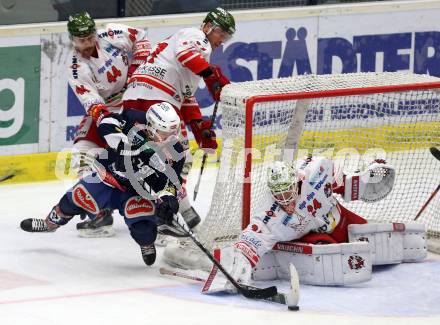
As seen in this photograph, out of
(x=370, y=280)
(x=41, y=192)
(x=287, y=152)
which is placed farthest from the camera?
(x=41, y=192)

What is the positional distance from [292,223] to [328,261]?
0.23m

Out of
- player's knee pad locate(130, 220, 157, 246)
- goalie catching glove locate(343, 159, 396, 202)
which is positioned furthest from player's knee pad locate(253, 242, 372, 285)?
player's knee pad locate(130, 220, 157, 246)

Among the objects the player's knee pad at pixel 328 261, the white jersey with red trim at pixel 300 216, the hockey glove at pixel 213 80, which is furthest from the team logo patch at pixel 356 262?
the hockey glove at pixel 213 80

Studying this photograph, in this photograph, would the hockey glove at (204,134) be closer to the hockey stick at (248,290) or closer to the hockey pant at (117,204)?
the hockey pant at (117,204)

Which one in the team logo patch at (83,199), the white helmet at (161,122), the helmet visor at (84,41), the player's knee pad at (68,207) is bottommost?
the player's knee pad at (68,207)

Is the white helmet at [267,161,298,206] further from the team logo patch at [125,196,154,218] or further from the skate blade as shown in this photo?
the skate blade

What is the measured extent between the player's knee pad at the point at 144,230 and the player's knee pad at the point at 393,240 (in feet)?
2.92

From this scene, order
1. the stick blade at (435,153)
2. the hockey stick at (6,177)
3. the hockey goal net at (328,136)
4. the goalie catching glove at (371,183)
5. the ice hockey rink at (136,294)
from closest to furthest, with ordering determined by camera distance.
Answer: the ice hockey rink at (136,294) → the hockey goal net at (328,136) → the goalie catching glove at (371,183) → the stick blade at (435,153) → the hockey stick at (6,177)

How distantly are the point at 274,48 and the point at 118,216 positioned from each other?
178cm

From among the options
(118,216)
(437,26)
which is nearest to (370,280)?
(118,216)

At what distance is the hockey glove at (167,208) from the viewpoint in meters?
6.27

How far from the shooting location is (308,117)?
694 centimetres

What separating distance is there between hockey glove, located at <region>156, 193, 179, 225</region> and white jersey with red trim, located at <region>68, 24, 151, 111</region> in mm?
1003

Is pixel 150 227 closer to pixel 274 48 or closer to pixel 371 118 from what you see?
pixel 371 118
